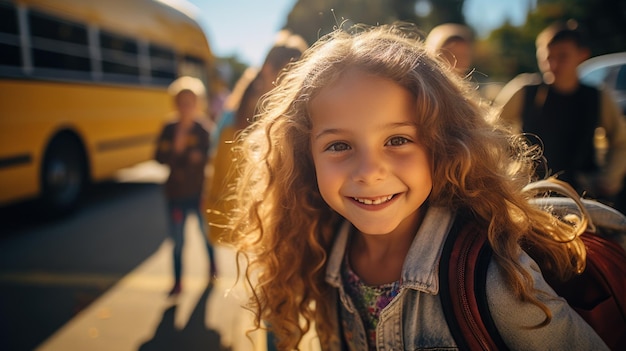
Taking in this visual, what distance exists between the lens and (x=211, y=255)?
404cm

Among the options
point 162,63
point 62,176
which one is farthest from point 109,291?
point 162,63

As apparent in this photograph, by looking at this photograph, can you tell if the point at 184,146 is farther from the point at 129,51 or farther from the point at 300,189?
the point at 129,51

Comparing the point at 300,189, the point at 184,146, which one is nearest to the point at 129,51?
the point at 184,146

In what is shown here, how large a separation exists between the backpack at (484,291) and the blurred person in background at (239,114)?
5.14 ft

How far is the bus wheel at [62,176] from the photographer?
5812mm

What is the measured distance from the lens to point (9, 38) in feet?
16.9

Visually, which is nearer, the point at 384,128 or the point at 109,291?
the point at 384,128

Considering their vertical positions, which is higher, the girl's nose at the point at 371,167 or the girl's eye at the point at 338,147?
the girl's eye at the point at 338,147

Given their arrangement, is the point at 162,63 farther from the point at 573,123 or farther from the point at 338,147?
the point at 338,147

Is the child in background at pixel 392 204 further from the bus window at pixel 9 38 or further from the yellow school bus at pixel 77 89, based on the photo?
the bus window at pixel 9 38

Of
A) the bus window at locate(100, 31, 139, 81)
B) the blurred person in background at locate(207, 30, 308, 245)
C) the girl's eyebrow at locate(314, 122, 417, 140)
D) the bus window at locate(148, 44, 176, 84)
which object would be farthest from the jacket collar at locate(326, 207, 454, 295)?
the bus window at locate(148, 44, 176, 84)

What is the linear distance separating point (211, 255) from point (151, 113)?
4.88 m

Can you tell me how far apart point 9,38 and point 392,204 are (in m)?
5.50

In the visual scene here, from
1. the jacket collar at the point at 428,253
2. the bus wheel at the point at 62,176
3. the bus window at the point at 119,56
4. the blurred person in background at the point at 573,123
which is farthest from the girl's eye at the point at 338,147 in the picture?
the bus window at the point at 119,56
